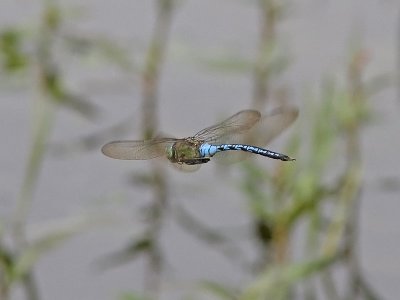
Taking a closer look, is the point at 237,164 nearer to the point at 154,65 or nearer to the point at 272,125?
the point at 154,65

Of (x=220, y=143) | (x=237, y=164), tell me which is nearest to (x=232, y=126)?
(x=220, y=143)

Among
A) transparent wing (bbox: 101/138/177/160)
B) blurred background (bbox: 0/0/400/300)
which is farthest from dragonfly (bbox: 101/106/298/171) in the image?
blurred background (bbox: 0/0/400/300)

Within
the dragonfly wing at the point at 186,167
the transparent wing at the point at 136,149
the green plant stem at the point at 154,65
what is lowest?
the dragonfly wing at the point at 186,167

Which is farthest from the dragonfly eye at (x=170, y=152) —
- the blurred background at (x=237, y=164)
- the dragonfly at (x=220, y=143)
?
the blurred background at (x=237, y=164)

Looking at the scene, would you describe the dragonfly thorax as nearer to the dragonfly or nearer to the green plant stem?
the dragonfly

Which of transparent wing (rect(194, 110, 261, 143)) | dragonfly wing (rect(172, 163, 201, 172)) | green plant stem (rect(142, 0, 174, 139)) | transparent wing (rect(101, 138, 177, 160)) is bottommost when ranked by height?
dragonfly wing (rect(172, 163, 201, 172))

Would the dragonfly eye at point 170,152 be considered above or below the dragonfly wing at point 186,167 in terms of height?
above

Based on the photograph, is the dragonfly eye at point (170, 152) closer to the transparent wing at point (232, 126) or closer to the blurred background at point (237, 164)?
the transparent wing at point (232, 126)

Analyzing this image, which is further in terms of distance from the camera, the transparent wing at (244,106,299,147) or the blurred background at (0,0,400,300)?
the blurred background at (0,0,400,300)

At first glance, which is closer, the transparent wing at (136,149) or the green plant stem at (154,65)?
the transparent wing at (136,149)
